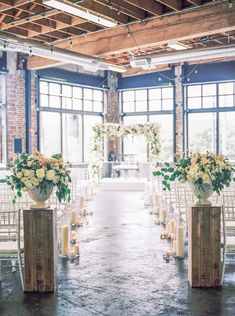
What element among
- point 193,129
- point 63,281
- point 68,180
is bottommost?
point 63,281

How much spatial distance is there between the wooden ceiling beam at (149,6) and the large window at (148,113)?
735 centimetres

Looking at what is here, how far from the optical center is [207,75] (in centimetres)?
1586

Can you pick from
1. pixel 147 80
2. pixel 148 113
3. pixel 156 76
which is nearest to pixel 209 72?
pixel 156 76

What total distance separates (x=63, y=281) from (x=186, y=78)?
41.4 feet

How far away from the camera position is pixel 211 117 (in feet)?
53.2

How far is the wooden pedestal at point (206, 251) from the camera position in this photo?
4.57m

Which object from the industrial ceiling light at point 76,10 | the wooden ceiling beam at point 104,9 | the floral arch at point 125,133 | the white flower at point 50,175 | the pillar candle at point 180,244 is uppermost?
the wooden ceiling beam at point 104,9

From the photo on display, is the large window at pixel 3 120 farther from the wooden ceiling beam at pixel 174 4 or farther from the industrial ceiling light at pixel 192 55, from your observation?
the wooden ceiling beam at pixel 174 4

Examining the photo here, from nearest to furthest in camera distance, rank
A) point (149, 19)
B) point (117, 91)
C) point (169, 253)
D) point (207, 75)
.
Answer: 1. point (169, 253)
2. point (149, 19)
3. point (207, 75)
4. point (117, 91)

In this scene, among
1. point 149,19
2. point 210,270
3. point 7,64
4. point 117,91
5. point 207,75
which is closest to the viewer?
point 210,270

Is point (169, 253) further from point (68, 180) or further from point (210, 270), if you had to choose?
point (68, 180)

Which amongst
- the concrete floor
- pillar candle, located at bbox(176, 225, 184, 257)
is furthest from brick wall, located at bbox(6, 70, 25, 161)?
pillar candle, located at bbox(176, 225, 184, 257)

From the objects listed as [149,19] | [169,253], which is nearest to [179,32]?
[149,19]

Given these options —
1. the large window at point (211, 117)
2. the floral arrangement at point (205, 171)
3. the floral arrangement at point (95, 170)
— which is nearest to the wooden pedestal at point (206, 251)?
the floral arrangement at point (205, 171)
